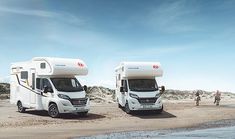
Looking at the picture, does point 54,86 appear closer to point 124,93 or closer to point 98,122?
point 98,122

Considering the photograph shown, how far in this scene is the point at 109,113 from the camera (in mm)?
30719

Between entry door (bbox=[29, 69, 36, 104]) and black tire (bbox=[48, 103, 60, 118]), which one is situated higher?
entry door (bbox=[29, 69, 36, 104])

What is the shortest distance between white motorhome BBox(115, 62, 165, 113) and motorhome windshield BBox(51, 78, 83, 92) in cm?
325

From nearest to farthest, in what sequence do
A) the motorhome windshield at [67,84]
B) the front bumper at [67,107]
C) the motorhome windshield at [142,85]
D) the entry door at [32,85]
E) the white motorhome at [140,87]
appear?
the front bumper at [67,107] < the motorhome windshield at [67,84] < the white motorhome at [140,87] < the entry door at [32,85] < the motorhome windshield at [142,85]

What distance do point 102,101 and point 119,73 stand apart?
1427cm

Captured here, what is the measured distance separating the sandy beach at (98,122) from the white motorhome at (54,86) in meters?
0.69

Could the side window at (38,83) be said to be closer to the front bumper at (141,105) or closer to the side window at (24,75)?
the side window at (24,75)

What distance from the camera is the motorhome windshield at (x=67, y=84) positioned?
27422mm

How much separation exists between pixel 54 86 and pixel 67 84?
2.84 feet

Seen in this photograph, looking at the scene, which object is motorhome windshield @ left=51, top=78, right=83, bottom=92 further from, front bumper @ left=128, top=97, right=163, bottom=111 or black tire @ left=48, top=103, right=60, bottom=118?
front bumper @ left=128, top=97, right=163, bottom=111

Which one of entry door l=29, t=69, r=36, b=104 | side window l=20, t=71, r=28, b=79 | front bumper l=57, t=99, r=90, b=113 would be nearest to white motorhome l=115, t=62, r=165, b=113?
front bumper l=57, t=99, r=90, b=113

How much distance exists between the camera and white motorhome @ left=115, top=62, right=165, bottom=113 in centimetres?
2883

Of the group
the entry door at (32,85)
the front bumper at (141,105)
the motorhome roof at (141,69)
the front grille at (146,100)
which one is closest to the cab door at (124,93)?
the motorhome roof at (141,69)

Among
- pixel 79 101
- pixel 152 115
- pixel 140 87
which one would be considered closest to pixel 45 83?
pixel 79 101
